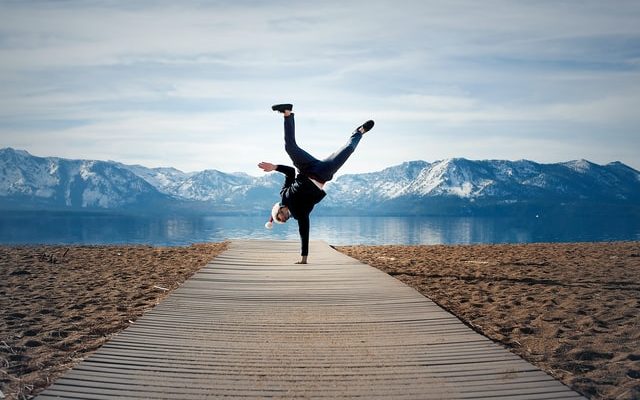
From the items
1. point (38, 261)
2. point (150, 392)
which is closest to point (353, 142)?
point (150, 392)

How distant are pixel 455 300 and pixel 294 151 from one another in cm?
511

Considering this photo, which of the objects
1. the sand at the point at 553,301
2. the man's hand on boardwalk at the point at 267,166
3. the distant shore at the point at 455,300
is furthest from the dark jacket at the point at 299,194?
the sand at the point at 553,301

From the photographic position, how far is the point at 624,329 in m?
7.98

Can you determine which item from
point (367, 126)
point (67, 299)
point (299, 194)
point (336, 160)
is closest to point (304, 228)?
point (299, 194)

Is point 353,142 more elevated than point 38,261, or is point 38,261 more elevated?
point 353,142

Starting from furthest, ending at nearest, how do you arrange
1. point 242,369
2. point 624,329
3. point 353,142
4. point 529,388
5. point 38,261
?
point 38,261, point 353,142, point 624,329, point 242,369, point 529,388

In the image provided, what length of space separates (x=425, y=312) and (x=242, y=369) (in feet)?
12.5

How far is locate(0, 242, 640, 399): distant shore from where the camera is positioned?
6.34m

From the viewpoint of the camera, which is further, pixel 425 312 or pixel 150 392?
pixel 425 312

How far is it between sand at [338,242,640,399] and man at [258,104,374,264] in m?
3.44

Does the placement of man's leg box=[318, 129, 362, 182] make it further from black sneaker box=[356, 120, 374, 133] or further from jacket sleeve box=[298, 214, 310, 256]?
jacket sleeve box=[298, 214, 310, 256]

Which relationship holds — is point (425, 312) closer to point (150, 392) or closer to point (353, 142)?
point (150, 392)

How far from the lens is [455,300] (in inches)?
414

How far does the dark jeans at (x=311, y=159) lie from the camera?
39.9 ft
